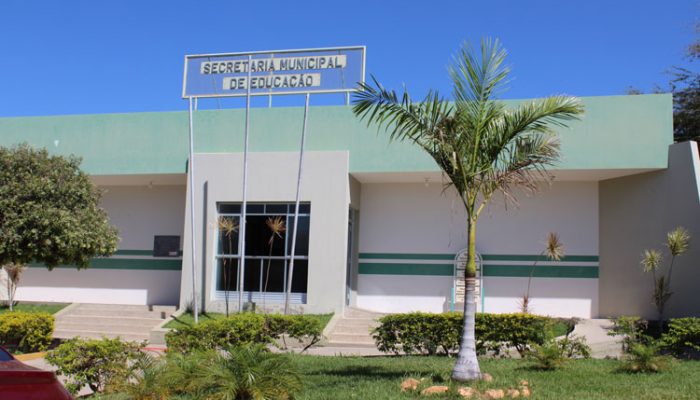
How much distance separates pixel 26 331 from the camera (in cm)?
1570

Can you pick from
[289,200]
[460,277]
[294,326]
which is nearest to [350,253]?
[289,200]

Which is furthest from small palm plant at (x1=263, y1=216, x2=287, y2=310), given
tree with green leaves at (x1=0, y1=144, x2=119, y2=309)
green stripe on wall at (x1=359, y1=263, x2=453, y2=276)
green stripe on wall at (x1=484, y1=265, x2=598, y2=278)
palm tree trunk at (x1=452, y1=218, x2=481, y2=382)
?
palm tree trunk at (x1=452, y1=218, x2=481, y2=382)

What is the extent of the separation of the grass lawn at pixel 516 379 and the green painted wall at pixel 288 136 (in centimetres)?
796

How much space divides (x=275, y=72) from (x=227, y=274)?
6.18 metres

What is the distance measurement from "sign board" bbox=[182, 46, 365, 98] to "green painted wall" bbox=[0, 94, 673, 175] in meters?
0.65

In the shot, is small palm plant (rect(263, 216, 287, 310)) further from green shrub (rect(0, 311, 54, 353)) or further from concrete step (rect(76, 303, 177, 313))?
green shrub (rect(0, 311, 54, 353))

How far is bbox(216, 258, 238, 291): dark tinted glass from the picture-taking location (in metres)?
20.1

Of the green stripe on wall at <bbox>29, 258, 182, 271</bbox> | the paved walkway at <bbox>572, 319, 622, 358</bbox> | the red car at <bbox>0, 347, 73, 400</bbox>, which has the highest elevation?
the green stripe on wall at <bbox>29, 258, 182, 271</bbox>

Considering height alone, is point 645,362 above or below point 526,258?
below

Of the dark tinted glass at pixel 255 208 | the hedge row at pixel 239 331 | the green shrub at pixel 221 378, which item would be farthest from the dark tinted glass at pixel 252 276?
the green shrub at pixel 221 378

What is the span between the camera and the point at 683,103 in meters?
27.6

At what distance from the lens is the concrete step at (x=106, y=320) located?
19814mm

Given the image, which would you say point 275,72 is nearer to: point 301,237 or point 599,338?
point 301,237

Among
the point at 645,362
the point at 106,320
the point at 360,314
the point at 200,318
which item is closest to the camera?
the point at 645,362
